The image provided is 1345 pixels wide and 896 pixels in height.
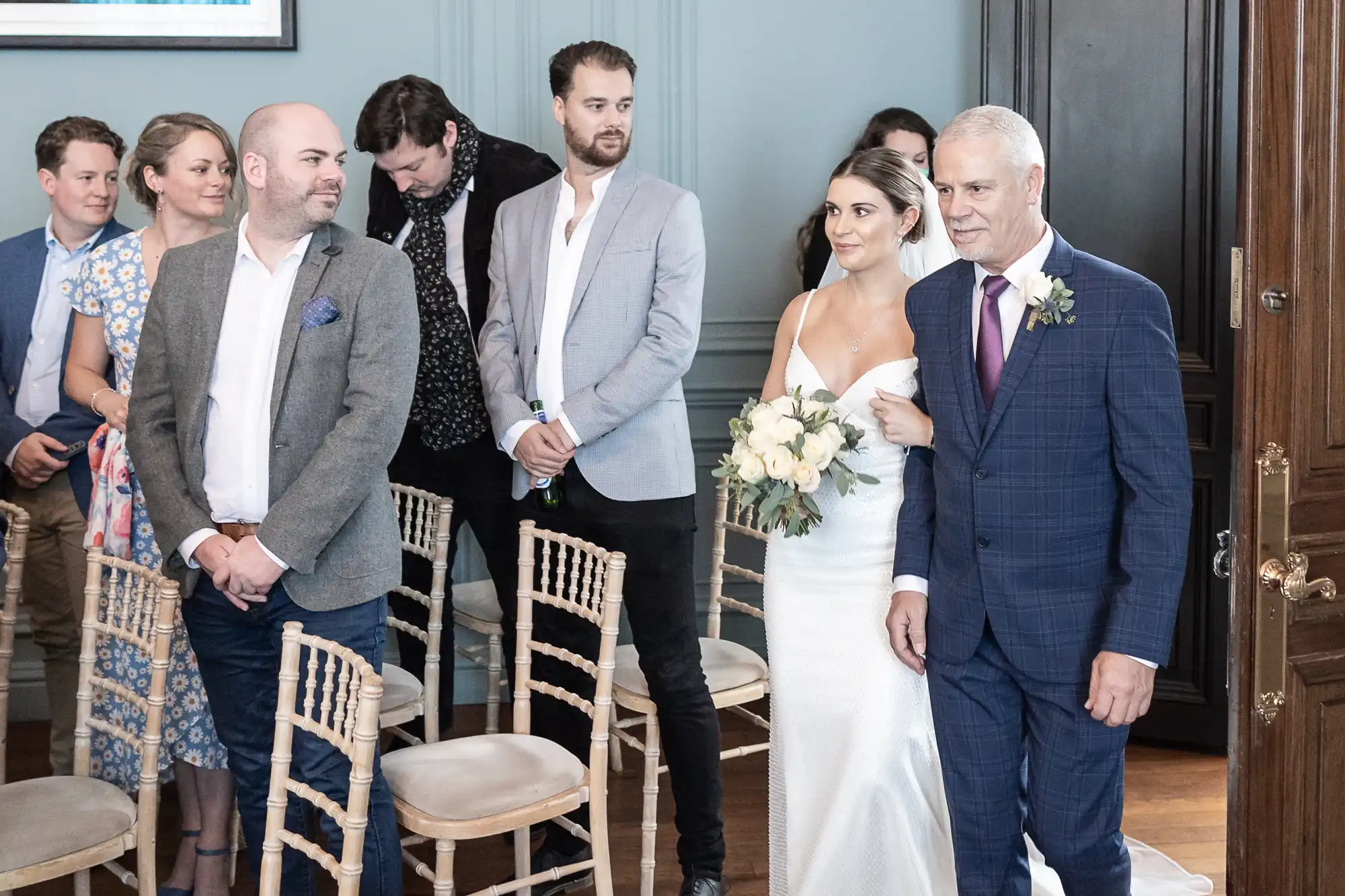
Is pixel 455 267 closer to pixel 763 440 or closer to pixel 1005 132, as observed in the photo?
pixel 763 440

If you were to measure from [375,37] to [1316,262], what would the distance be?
347cm

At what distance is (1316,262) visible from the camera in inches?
90.7

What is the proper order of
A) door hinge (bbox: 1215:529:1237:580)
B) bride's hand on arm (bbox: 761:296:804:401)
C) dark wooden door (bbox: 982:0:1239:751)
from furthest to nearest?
dark wooden door (bbox: 982:0:1239:751), bride's hand on arm (bbox: 761:296:804:401), door hinge (bbox: 1215:529:1237:580)

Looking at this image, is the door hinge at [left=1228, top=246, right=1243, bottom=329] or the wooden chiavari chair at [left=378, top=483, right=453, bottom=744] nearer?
the door hinge at [left=1228, top=246, right=1243, bottom=329]

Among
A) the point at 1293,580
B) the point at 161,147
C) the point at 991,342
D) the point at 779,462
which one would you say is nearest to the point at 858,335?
the point at 779,462

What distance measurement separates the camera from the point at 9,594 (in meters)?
3.16

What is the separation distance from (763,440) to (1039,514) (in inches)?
24.7

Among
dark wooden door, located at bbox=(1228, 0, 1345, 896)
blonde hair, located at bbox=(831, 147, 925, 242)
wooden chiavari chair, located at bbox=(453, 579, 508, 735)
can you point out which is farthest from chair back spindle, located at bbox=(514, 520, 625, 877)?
dark wooden door, located at bbox=(1228, 0, 1345, 896)

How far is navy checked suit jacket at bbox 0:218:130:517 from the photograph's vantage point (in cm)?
397

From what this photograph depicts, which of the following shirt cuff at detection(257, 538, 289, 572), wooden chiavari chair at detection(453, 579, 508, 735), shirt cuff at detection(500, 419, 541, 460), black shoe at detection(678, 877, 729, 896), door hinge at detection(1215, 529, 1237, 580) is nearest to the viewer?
door hinge at detection(1215, 529, 1237, 580)

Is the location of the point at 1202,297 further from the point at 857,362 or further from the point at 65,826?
the point at 65,826

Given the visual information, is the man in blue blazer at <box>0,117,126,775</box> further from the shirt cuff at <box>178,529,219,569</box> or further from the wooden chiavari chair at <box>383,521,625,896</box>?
the wooden chiavari chair at <box>383,521,625,896</box>

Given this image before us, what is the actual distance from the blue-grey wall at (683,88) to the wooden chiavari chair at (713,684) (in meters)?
1.17

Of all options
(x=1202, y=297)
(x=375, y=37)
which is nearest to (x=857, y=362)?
(x=1202, y=297)
